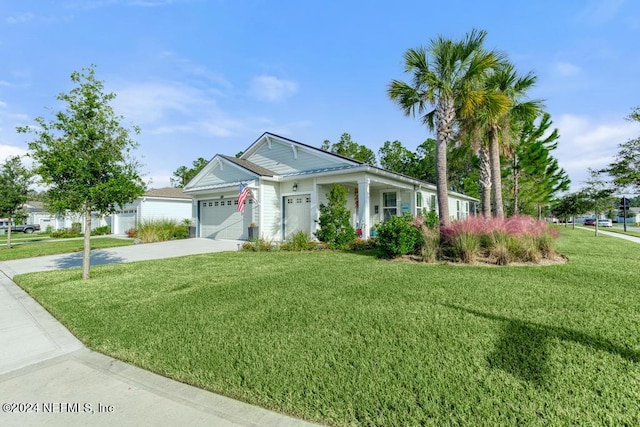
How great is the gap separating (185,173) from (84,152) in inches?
1844

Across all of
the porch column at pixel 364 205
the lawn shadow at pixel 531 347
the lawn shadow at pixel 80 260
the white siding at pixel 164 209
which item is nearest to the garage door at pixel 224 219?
the white siding at pixel 164 209

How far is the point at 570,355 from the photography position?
2.91 metres

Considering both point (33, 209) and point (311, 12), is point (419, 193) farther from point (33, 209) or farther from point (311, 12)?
point (33, 209)

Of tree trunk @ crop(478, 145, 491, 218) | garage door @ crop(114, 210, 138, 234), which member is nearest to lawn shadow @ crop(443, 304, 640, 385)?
tree trunk @ crop(478, 145, 491, 218)

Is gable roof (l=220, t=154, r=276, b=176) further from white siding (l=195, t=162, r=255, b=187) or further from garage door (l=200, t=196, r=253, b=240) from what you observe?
garage door (l=200, t=196, r=253, b=240)

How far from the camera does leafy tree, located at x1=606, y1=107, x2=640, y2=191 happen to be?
53.1ft

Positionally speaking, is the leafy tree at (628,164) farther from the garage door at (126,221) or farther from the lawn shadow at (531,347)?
A: the garage door at (126,221)

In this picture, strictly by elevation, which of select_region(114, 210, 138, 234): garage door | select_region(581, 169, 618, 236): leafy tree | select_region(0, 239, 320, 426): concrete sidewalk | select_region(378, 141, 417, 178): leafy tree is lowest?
select_region(0, 239, 320, 426): concrete sidewalk

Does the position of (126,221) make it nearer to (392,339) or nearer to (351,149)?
(351,149)

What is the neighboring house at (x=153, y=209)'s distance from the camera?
73.0ft

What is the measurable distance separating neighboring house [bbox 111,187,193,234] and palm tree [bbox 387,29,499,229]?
1824 centimetres

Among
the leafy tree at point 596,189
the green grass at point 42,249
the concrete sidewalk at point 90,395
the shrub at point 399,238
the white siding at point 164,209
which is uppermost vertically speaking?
the leafy tree at point 596,189

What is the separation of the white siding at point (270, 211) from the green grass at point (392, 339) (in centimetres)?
818

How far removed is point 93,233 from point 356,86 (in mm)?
23825
